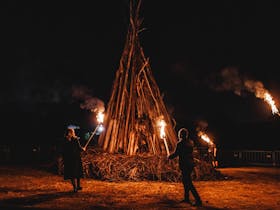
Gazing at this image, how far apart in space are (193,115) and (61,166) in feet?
47.6

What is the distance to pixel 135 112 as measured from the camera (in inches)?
540

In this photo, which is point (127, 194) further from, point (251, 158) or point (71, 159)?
point (251, 158)

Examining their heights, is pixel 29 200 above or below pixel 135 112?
below

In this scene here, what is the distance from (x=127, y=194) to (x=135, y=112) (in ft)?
17.4

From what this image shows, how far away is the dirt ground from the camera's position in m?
7.37

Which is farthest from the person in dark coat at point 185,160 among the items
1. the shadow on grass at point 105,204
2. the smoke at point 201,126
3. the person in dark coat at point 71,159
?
the smoke at point 201,126

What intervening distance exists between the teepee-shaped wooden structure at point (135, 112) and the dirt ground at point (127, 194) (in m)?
2.42

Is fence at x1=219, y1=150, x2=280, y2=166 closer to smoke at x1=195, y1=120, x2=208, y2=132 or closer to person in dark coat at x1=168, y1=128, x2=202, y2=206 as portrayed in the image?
smoke at x1=195, y1=120, x2=208, y2=132

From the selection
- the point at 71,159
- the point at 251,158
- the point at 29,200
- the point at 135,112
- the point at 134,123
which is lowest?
the point at 29,200

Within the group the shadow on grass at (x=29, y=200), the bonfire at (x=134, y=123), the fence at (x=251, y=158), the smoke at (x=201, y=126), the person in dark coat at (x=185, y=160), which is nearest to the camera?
the shadow on grass at (x=29, y=200)

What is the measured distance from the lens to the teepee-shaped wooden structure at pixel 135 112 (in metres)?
13.1

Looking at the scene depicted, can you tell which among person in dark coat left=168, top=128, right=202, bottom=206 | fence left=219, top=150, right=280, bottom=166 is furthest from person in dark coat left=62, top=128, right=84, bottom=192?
fence left=219, top=150, right=280, bottom=166

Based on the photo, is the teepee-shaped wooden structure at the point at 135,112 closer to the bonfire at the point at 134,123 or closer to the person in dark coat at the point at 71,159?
the bonfire at the point at 134,123

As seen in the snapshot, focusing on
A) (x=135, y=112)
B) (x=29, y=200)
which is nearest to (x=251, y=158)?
(x=135, y=112)
